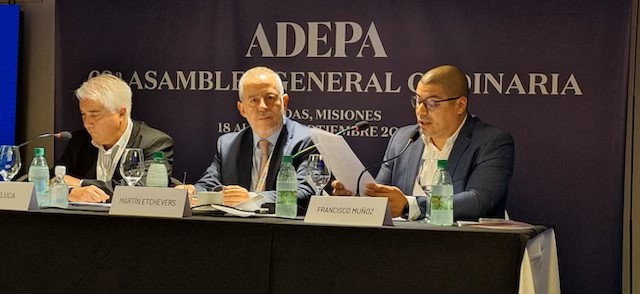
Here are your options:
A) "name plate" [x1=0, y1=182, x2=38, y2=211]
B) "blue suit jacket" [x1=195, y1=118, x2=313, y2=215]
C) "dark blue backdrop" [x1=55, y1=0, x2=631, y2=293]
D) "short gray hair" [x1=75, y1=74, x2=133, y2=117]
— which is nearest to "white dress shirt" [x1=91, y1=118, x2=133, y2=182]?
"short gray hair" [x1=75, y1=74, x2=133, y2=117]

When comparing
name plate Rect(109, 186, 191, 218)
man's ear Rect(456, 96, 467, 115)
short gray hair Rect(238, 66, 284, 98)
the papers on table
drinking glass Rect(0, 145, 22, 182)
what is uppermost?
short gray hair Rect(238, 66, 284, 98)

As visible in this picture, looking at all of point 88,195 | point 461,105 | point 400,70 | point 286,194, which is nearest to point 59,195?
point 88,195

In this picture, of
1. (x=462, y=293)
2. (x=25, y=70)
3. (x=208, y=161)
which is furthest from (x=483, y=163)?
(x=25, y=70)

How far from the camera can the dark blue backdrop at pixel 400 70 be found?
4391 millimetres

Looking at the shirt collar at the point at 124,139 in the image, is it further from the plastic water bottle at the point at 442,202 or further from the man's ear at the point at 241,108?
the plastic water bottle at the point at 442,202

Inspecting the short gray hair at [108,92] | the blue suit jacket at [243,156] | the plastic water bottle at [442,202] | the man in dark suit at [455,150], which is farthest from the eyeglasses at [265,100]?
the plastic water bottle at [442,202]

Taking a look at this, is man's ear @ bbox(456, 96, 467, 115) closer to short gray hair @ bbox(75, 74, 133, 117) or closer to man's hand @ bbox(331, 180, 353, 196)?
man's hand @ bbox(331, 180, 353, 196)

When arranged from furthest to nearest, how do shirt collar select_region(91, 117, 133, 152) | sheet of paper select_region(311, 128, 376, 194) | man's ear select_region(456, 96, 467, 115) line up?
shirt collar select_region(91, 117, 133, 152), man's ear select_region(456, 96, 467, 115), sheet of paper select_region(311, 128, 376, 194)

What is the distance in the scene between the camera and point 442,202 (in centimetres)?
289

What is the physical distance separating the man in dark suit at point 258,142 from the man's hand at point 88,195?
0.75 m

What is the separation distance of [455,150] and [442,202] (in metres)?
1.14

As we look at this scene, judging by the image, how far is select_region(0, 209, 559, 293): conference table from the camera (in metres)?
2.67

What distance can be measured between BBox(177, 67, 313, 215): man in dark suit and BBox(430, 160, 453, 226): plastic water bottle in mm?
1534

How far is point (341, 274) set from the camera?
277cm
